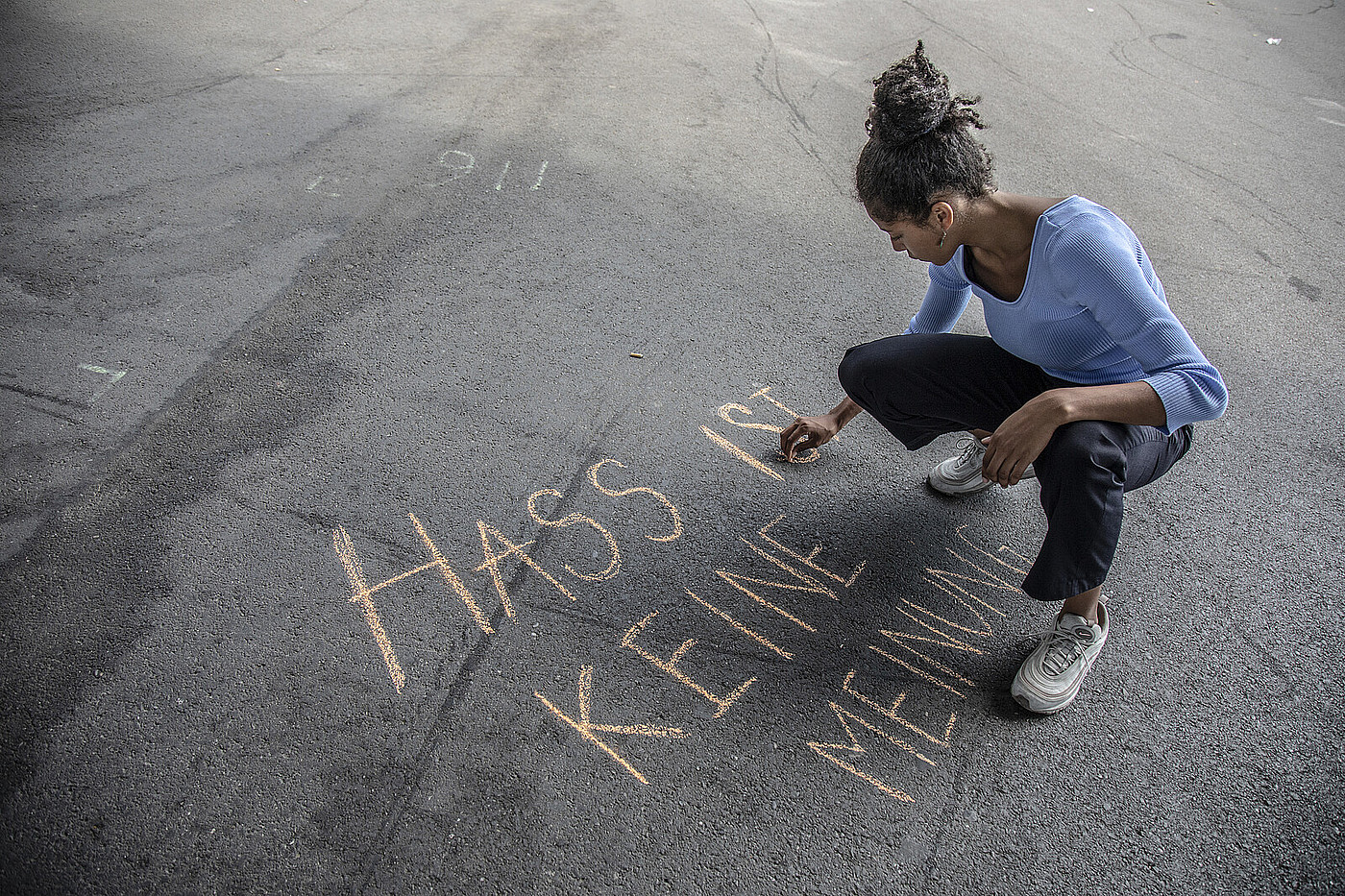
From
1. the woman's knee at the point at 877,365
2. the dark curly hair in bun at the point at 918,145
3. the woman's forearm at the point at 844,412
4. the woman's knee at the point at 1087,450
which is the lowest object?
the woman's forearm at the point at 844,412

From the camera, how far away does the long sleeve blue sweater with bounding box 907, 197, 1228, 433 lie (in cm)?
192

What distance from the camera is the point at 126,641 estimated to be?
212 cm

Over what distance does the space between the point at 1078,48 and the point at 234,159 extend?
277 inches

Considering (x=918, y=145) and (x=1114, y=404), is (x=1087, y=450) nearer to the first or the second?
(x=1114, y=404)

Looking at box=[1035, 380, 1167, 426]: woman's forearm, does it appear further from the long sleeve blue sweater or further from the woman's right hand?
the woman's right hand

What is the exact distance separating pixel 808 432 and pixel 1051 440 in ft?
2.70

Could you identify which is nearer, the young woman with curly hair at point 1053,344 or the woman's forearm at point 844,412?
the young woman with curly hair at point 1053,344

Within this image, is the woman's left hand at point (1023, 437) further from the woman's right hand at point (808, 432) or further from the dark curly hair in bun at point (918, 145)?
the woman's right hand at point (808, 432)

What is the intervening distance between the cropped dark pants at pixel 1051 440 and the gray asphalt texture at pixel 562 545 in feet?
1.30

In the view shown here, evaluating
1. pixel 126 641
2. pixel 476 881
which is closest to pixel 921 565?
pixel 476 881

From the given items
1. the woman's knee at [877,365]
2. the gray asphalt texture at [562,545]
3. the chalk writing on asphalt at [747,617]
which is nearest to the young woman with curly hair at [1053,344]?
the woman's knee at [877,365]

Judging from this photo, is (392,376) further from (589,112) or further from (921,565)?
(589,112)

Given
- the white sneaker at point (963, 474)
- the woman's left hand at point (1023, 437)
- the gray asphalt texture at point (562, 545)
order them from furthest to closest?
the white sneaker at point (963, 474) < the woman's left hand at point (1023, 437) < the gray asphalt texture at point (562, 545)

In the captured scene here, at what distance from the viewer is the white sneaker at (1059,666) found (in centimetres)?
217
